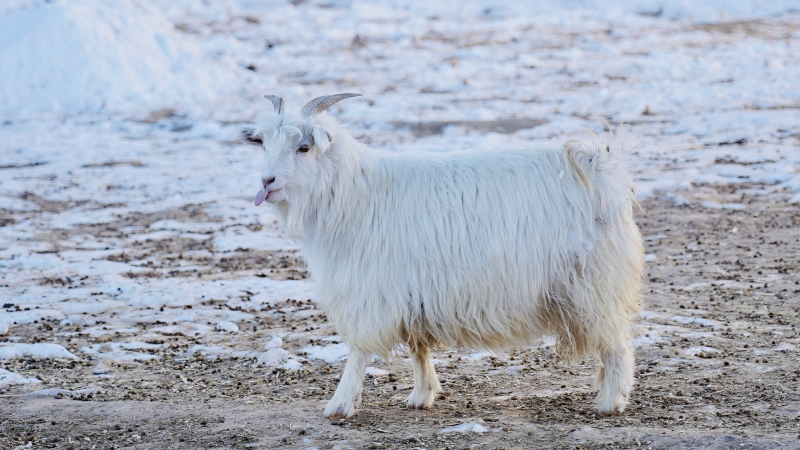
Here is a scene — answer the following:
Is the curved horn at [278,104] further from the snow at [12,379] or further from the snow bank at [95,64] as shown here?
the snow bank at [95,64]

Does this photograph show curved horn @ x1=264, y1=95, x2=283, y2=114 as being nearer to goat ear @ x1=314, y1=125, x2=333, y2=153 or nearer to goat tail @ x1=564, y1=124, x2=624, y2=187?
goat ear @ x1=314, y1=125, x2=333, y2=153

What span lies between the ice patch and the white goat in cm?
218

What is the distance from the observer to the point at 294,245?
9820 mm

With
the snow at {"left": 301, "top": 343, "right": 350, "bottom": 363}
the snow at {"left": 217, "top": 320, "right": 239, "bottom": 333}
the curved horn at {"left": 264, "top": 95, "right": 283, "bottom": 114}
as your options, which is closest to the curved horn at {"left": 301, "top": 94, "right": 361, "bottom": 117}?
the curved horn at {"left": 264, "top": 95, "right": 283, "bottom": 114}

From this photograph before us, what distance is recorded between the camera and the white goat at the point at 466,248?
5059mm

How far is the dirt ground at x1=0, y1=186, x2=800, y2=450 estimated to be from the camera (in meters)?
4.70

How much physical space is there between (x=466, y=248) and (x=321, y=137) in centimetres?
99

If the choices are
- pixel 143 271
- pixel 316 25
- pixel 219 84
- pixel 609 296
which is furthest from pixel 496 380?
pixel 316 25

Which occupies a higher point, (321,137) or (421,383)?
(321,137)

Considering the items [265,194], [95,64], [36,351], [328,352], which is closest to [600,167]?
[265,194]

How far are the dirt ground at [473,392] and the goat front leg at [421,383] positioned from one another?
9 centimetres

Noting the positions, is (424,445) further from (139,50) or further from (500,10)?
(500,10)

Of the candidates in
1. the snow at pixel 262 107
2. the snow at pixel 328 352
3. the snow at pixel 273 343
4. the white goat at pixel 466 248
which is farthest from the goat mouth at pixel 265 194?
the snow at pixel 273 343

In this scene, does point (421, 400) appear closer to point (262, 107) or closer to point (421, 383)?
point (421, 383)
